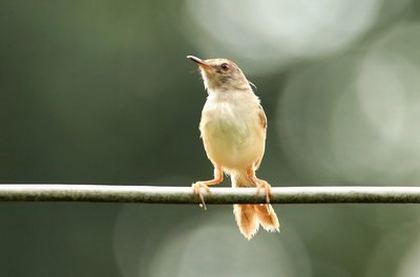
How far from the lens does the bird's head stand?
969cm

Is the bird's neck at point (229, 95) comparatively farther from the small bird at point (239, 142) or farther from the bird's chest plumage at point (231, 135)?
the bird's chest plumage at point (231, 135)

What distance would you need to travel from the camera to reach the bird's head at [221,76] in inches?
381

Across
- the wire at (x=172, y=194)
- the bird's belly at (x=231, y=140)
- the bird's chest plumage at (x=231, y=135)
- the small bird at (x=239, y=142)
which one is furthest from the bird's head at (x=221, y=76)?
the wire at (x=172, y=194)

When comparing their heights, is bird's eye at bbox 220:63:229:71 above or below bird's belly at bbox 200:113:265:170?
above

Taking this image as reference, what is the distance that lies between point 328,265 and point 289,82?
493 centimetres

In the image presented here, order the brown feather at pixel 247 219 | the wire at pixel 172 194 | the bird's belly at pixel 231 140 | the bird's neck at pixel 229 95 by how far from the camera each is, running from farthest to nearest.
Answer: the bird's neck at pixel 229 95 < the bird's belly at pixel 231 140 < the brown feather at pixel 247 219 < the wire at pixel 172 194

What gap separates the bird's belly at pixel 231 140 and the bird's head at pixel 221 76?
786 mm

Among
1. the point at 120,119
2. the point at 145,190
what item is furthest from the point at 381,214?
the point at 145,190

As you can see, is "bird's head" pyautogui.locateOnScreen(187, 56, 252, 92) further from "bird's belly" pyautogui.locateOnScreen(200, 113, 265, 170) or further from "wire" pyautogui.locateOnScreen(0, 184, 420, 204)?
"wire" pyautogui.locateOnScreen(0, 184, 420, 204)

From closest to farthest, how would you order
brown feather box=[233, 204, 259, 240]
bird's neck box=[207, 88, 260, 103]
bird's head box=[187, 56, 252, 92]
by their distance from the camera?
brown feather box=[233, 204, 259, 240]
bird's neck box=[207, 88, 260, 103]
bird's head box=[187, 56, 252, 92]

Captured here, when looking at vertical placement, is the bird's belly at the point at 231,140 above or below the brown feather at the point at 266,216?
above

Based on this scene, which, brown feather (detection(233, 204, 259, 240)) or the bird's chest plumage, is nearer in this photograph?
brown feather (detection(233, 204, 259, 240))

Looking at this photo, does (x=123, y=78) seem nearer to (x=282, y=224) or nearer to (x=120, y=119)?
(x=120, y=119)

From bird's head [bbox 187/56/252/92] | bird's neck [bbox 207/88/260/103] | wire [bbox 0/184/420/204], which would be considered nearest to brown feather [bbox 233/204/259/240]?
bird's neck [bbox 207/88/260/103]
